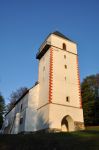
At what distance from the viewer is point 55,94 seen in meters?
23.6

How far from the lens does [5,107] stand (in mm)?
46250

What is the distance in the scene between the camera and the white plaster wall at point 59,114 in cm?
2180

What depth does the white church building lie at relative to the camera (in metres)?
22.8

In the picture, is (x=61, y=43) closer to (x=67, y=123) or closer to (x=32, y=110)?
(x=32, y=110)

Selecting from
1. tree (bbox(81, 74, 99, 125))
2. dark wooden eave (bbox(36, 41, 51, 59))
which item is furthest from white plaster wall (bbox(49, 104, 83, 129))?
tree (bbox(81, 74, 99, 125))

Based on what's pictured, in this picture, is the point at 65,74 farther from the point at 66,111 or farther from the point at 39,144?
the point at 39,144

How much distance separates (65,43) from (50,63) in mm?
5535

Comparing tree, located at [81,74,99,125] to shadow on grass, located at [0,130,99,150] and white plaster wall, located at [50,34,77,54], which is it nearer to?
white plaster wall, located at [50,34,77,54]

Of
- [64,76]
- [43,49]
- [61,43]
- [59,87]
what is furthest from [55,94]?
[61,43]

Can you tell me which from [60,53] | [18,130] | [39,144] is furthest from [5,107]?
[39,144]

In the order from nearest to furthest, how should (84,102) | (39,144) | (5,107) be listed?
(39,144) < (84,102) < (5,107)

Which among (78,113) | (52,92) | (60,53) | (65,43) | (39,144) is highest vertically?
(65,43)

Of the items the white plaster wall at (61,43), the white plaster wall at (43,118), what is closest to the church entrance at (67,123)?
the white plaster wall at (43,118)

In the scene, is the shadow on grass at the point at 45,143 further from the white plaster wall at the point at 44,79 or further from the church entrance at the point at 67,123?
the white plaster wall at the point at 44,79
